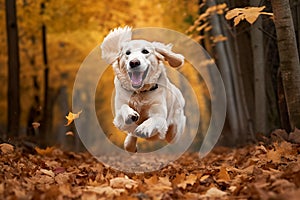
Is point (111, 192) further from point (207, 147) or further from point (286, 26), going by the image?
point (207, 147)

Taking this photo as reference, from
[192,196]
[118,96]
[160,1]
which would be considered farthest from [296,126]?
[160,1]

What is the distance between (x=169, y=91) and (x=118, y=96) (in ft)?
2.20

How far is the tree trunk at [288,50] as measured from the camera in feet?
17.4

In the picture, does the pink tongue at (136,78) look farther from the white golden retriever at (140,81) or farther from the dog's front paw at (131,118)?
the dog's front paw at (131,118)

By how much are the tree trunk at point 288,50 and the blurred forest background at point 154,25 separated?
0.04 metres

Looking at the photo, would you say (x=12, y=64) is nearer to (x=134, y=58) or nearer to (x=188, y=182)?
(x=134, y=58)

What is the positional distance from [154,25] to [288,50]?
35.8ft

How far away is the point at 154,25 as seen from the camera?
1603cm

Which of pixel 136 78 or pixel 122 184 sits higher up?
pixel 136 78

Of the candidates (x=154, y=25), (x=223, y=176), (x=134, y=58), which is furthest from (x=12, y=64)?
(x=223, y=176)

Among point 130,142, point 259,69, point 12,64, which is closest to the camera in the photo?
point 130,142

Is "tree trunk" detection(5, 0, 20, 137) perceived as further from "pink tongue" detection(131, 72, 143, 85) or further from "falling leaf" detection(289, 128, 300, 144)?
"falling leaf" detection(289, 128, 300, 144)

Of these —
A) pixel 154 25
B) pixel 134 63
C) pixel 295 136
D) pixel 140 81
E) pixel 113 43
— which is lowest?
pixel 295 136

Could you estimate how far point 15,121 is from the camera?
32.6 feet
